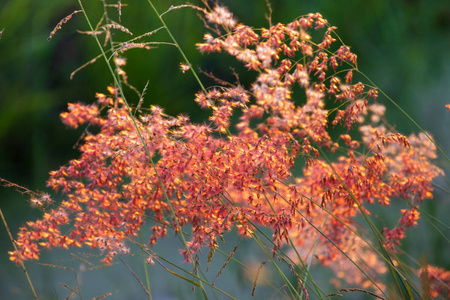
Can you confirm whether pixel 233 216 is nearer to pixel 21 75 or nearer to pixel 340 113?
pixel 340 113

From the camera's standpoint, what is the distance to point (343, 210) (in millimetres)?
1062

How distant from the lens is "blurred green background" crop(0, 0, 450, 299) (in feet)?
5.87

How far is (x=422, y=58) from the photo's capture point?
2.33m

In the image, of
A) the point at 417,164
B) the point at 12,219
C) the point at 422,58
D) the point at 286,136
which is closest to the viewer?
the point at 286,136

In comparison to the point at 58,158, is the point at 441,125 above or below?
Result: above

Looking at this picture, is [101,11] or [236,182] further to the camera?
[101,11]

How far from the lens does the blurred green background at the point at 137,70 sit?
179 cm

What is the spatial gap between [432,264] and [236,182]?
0.63 m

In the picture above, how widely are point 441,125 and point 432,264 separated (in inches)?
41.7

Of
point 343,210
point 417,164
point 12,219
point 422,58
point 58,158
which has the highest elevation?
point 422,58

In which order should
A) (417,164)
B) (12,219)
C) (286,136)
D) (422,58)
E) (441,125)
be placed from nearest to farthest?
(286,136) < (417,164) < (12,219) < (441,125) < (422,58)

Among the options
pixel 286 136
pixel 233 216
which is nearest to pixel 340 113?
pixel 286 136

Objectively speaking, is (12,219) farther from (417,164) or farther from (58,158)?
(417,164)

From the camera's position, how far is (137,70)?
74.4 inches
